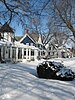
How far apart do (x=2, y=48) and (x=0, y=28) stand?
2042cm

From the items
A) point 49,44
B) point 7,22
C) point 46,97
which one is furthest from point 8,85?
point 49,44

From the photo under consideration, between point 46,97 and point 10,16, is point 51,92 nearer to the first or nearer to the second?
point 46,97

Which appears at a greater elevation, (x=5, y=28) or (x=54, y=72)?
(x=5, y=28)

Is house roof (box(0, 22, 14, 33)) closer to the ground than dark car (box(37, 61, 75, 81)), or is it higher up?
higher up

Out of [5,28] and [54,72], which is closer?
[5,28]

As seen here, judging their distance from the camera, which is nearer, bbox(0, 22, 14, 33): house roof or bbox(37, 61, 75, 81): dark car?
bbox(0, 22, 14, 33): house roof

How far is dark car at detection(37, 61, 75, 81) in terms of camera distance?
54.7 ft

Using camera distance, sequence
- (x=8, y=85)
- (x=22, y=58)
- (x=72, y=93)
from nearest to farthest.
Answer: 1. (x=72, y=93)
2. (x=8, y=85)
3. (x=22, y=58)

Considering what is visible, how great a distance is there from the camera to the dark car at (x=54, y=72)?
54.7 ft

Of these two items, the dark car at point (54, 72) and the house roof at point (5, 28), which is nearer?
the house roof at point (5, 28)

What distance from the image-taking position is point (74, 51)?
90.6 m

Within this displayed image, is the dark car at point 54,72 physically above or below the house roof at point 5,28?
below

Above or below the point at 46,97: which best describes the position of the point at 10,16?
above

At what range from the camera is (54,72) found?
17.1m
